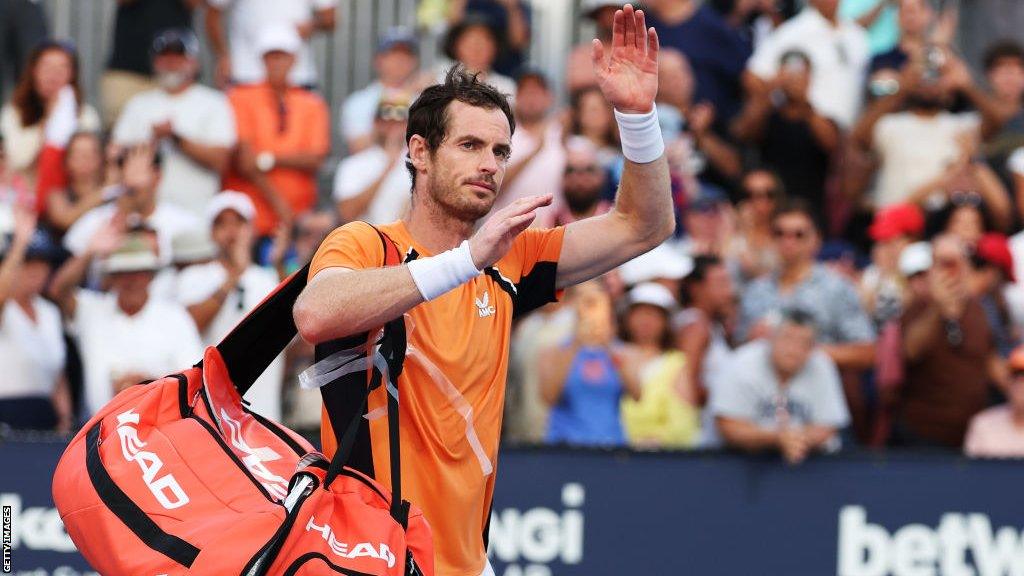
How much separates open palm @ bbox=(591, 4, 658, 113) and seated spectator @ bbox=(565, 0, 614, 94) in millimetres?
6722

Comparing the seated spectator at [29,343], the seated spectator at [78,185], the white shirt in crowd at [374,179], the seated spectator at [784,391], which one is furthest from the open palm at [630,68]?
the seated spectator at [78,185]

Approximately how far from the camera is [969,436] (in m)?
9.27

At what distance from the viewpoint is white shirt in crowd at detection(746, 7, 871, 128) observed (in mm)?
11914

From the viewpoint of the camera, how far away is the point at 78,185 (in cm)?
1090

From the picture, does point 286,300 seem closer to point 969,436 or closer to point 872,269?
point 969,436

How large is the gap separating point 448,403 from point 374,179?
640cm

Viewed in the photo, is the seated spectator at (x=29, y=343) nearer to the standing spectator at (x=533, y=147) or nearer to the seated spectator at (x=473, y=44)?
the standing spectator at (x=533, y=147)

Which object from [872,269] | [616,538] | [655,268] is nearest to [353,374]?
[616,538]

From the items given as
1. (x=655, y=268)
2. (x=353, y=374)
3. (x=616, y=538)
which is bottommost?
(x=616, y=538)

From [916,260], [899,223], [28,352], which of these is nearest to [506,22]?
[899,223]

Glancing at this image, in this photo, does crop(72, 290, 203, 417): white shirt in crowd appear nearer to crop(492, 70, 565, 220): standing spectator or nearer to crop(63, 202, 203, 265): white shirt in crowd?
crop(63, 202, 203, 265): white shirt in crowd

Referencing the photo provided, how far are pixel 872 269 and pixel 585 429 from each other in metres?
2.51

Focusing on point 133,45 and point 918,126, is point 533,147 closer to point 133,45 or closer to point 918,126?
point 918,126

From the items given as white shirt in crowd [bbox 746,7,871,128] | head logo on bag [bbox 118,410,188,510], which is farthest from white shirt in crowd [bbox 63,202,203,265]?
head logo on bag [bbox 118,410,188,510]
